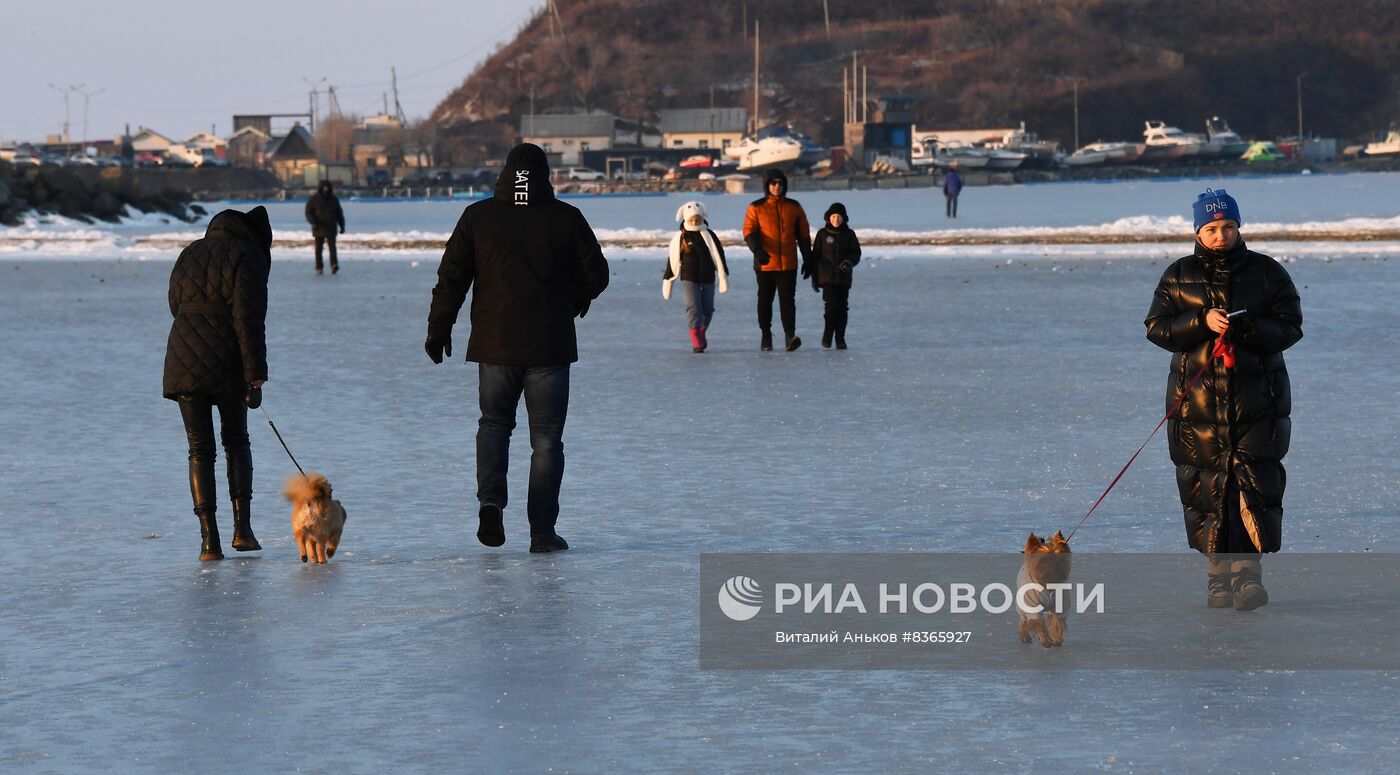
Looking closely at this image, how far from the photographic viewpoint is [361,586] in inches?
283

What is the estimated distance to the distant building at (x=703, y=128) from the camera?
192 metres

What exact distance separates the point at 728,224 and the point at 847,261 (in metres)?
39.0

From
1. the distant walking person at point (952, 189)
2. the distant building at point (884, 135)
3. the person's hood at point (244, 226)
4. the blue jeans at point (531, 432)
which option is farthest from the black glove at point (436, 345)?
the distant building at point (884, 135)

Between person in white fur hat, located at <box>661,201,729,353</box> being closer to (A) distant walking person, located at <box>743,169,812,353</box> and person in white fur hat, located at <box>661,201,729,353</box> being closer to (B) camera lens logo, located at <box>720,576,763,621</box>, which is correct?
(A) distant walking person, located at <box>743,169,812,353</box>

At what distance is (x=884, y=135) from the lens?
565 ft

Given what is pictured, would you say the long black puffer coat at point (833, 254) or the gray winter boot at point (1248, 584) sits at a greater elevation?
the long black puffer coat at point (833, 254)

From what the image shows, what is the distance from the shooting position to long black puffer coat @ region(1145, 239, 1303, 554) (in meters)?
6.21

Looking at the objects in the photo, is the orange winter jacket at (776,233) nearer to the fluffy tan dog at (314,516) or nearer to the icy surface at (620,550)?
the icy surface at (620,550)

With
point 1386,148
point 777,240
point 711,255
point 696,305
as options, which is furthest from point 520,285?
point 1386,148

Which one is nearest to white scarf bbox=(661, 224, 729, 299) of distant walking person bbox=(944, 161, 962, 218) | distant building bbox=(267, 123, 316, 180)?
distant walking person bbox=(944, 161, 962, 218)

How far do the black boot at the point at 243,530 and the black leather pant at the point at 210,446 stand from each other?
0.03m

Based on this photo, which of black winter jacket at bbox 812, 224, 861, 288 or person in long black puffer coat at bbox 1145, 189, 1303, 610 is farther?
black winter jacket at bbox 812, 224, 861, 288

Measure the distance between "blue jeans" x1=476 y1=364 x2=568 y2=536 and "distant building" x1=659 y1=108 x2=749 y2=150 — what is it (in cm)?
18290

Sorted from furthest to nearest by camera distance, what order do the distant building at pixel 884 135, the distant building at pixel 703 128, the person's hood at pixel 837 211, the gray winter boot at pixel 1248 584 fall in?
the distant building at pixel 703 128, the distant building at pixel 884 135, the person's hood at pixel 837 211, the gray winter boot at pixel 1248 584
